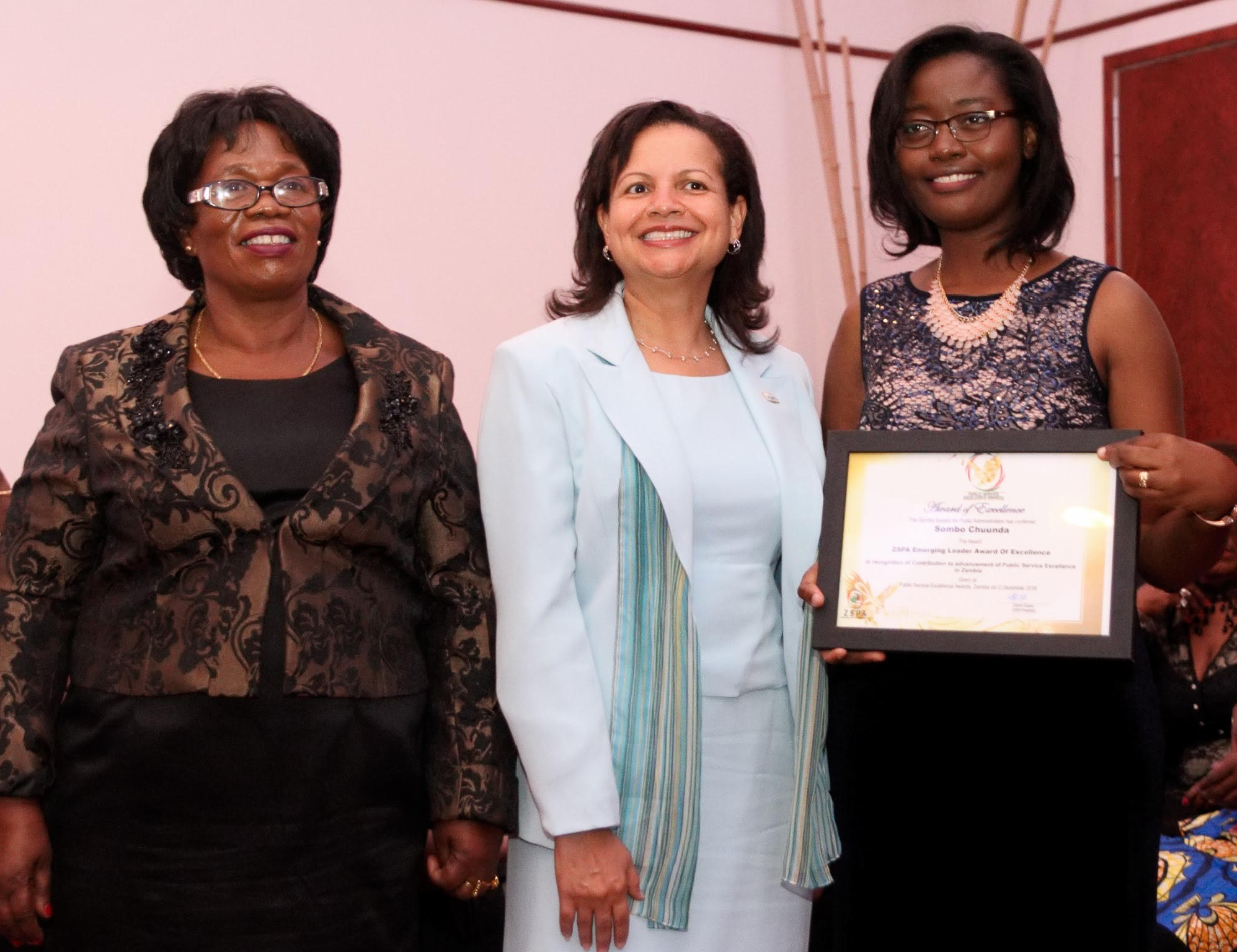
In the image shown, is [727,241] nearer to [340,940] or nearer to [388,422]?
[388,422]

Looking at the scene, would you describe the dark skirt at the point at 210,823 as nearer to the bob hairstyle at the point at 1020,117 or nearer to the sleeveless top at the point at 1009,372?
the sleeveless top at the point at 1009,372

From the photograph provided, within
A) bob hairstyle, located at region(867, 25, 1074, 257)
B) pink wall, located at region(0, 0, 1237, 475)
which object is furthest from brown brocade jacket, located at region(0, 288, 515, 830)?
pink wall, located at region(0, 0, 1237, 475)

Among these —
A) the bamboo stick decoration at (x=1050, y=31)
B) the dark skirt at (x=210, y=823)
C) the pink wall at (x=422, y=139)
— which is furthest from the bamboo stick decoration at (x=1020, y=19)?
the dark skirt at (x=210, y=823)

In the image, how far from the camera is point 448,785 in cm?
210

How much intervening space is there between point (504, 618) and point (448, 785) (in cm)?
28

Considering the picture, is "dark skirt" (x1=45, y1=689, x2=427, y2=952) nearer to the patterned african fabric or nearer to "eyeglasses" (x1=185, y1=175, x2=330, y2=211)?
"eyeglasses" (x1=185, y1=175, x2=330, y2=211)

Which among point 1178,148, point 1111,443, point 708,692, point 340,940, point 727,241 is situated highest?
point 1178,148

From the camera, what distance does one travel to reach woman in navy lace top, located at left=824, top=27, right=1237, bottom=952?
1990 mm

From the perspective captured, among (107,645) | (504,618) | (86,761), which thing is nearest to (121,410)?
(107,645)

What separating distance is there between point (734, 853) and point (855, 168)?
137 inches

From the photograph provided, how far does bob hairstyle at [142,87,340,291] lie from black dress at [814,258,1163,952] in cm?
94

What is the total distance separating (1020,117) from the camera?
2.18 metres

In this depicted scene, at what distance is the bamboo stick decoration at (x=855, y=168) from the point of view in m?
4.96

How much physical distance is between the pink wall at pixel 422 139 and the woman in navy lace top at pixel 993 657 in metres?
2.48
